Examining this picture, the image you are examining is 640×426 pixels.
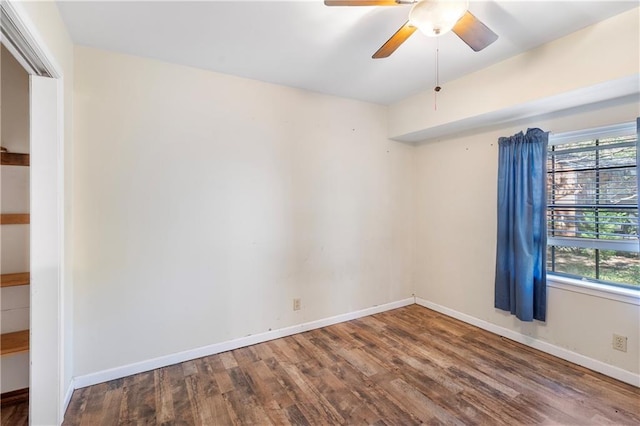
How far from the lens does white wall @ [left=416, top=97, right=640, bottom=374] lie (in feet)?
7.58

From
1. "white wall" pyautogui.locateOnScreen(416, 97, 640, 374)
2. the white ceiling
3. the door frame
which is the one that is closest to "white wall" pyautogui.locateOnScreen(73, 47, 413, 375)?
the white ceiling

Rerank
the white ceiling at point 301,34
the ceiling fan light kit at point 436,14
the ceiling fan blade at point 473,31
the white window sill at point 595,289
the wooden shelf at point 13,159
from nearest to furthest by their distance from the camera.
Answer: the ceiling fan light kit at point 436,14 → the ceiling fan blade at point 473,31 → the white ceiling at point 301,34 → the wooden shelf at point 13,159 → the white window sill at point 595,289

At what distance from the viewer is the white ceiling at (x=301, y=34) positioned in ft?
5.91

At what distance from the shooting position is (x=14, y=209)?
79.6 inches

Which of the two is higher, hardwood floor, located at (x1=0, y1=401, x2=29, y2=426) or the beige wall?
the beige wall

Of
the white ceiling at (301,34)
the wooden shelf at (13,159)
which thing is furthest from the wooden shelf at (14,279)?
the white ceiling at (301,34)

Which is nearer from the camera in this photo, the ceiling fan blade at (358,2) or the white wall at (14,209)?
the ceiling fan blade at (358,2)

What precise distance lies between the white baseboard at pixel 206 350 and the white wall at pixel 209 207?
5 cm

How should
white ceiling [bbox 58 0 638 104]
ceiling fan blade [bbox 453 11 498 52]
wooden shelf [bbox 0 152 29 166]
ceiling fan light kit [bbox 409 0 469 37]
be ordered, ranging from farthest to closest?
wooden shelf [bbox 0 152 29 166], white ceiling [bbox 58 0 638 104], ceiling fan blade [bbox 453 11 498 52], ceiling fan light kit [bbox 409 0 469 37]

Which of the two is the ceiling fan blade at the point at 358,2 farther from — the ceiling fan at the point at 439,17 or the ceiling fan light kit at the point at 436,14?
the ceiling fan light kit at the point at 436,14

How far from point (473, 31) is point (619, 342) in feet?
8.35

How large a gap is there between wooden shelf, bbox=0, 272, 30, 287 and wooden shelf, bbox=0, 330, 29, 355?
0.38m

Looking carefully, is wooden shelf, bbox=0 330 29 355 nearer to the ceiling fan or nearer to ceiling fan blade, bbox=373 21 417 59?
the ceiling fan

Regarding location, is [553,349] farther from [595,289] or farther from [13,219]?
[13,219]
